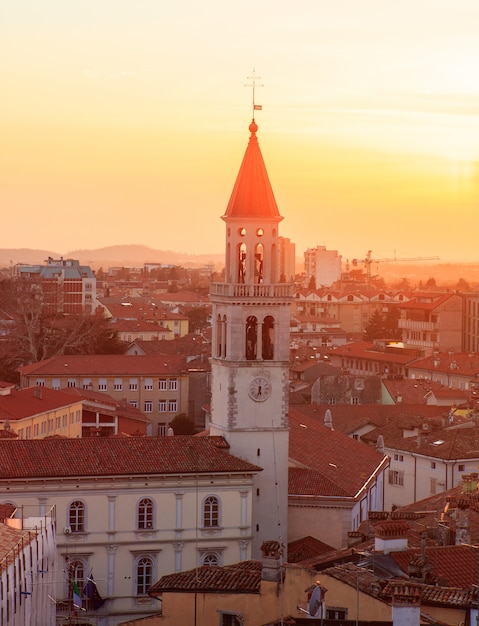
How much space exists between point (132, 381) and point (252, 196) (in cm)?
4372

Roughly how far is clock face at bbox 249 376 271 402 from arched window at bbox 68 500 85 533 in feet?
23.6

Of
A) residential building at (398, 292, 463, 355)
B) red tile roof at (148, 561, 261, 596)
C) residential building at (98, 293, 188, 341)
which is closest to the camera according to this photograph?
red tile roof at (148, 561, 261, 596)

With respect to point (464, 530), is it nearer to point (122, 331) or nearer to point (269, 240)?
point (269, 240)

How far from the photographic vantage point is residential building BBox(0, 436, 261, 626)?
150 feet

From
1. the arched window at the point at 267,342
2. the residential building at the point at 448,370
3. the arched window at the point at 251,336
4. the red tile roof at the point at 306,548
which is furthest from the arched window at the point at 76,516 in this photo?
the residential building at the point at 448,370

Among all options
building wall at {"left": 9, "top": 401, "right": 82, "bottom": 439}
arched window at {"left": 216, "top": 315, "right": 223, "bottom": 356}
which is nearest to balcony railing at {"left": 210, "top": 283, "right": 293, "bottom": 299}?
arched window at {"left": 216, "top": 315, "right": 223, "bottom": 356}

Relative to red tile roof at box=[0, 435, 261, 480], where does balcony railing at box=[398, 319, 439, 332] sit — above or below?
below

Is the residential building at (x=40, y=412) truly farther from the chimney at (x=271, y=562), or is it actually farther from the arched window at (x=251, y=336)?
the chimney at (x=271, y=562)

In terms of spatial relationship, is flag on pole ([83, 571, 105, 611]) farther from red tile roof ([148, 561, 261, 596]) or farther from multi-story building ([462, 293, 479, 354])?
multi-story building ([462, 293, 479, 354])

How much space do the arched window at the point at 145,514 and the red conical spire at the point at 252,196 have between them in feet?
31.1

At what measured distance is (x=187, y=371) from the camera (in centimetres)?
9500

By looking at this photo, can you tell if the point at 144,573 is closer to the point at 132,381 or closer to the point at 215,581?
the point at 215,581

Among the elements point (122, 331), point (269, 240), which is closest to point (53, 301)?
point (122, 331)

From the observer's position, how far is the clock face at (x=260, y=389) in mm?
51281
